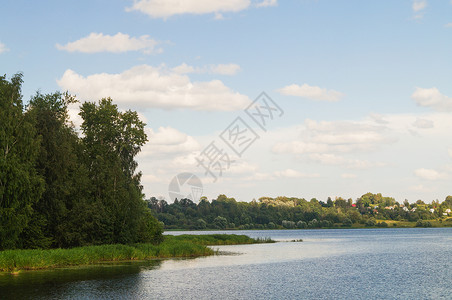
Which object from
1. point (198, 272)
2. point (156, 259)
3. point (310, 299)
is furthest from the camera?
point (156, 259)

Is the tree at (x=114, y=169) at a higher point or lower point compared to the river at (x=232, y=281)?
higher

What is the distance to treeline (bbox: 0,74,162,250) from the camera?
51.5 meters

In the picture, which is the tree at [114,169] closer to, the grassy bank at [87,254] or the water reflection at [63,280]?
the grassy bank at [87,254]

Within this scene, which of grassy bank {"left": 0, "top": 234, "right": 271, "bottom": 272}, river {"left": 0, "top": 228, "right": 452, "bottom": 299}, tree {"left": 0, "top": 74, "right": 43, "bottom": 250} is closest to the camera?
river {"left": 0, "top": 228, "right": 452, "bottom": 299}

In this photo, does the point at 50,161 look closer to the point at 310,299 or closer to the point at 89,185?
the point at 89,185

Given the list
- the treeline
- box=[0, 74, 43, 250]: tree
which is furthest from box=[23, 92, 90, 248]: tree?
box=[0, 74, 43, 250]: tree

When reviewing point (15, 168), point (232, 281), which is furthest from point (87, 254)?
point (232, 281)

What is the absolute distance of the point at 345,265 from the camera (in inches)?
2462

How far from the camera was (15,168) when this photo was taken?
50125 mm

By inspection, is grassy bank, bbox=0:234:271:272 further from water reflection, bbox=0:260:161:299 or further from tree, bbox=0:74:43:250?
tree, bbox=0:74:43:250

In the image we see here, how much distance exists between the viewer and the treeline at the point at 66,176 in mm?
51469

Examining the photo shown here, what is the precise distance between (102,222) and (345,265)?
32667 mm

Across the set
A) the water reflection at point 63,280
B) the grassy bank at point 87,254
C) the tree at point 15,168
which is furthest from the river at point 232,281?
the tree at point 15,168

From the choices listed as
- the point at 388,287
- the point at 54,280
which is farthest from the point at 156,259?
the point at 388,287
